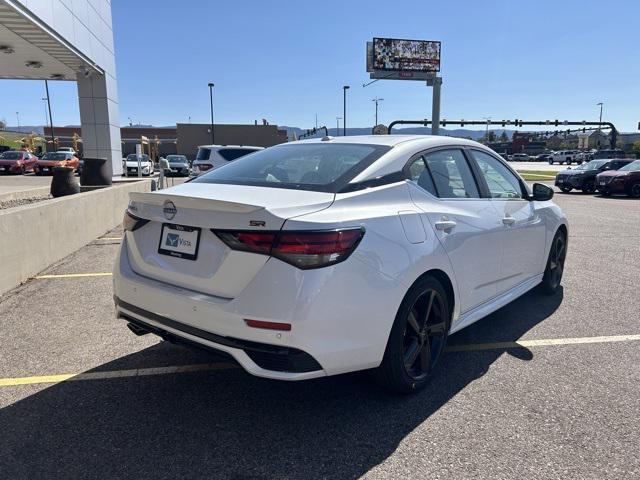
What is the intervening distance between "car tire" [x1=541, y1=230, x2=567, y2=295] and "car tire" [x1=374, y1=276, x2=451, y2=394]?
243cm

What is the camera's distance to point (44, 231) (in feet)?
21.1

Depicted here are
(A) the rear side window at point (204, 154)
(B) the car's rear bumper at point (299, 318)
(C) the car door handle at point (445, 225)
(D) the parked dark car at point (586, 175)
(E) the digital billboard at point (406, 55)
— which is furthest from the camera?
(E) the digital billboard at point (406, 55)

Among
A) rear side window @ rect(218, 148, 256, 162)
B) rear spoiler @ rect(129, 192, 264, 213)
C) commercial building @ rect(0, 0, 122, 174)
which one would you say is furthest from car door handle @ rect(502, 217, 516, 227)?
rear side window @ rect(218, 148, 256, 162)

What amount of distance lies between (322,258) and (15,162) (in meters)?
34.6

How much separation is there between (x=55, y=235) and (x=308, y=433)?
5.49 metres

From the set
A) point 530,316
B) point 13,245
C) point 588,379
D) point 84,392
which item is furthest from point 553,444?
point 13,245

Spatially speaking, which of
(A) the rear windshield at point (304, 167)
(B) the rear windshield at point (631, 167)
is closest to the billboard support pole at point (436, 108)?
(B) the rear windshield at point (631, 167)

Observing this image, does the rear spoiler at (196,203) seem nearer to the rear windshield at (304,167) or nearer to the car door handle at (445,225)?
the rear windshield at (304,167)

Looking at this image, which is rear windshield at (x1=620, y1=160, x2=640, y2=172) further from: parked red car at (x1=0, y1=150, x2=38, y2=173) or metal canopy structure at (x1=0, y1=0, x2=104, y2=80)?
parked red car at (x1=0, y1=150, x2=38, y2=173)

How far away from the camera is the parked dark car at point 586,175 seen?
2147 cm

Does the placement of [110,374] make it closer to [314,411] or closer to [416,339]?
[314,411]

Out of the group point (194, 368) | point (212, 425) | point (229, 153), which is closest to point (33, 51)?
point (229, 153)

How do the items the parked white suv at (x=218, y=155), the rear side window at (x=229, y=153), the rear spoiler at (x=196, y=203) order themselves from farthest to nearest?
the rear side window at (x=229, y=153)
the parked white suv at (x=218, y=155)
the rear spoiler at (x=196, y=203)

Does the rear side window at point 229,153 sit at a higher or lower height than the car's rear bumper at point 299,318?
higher
